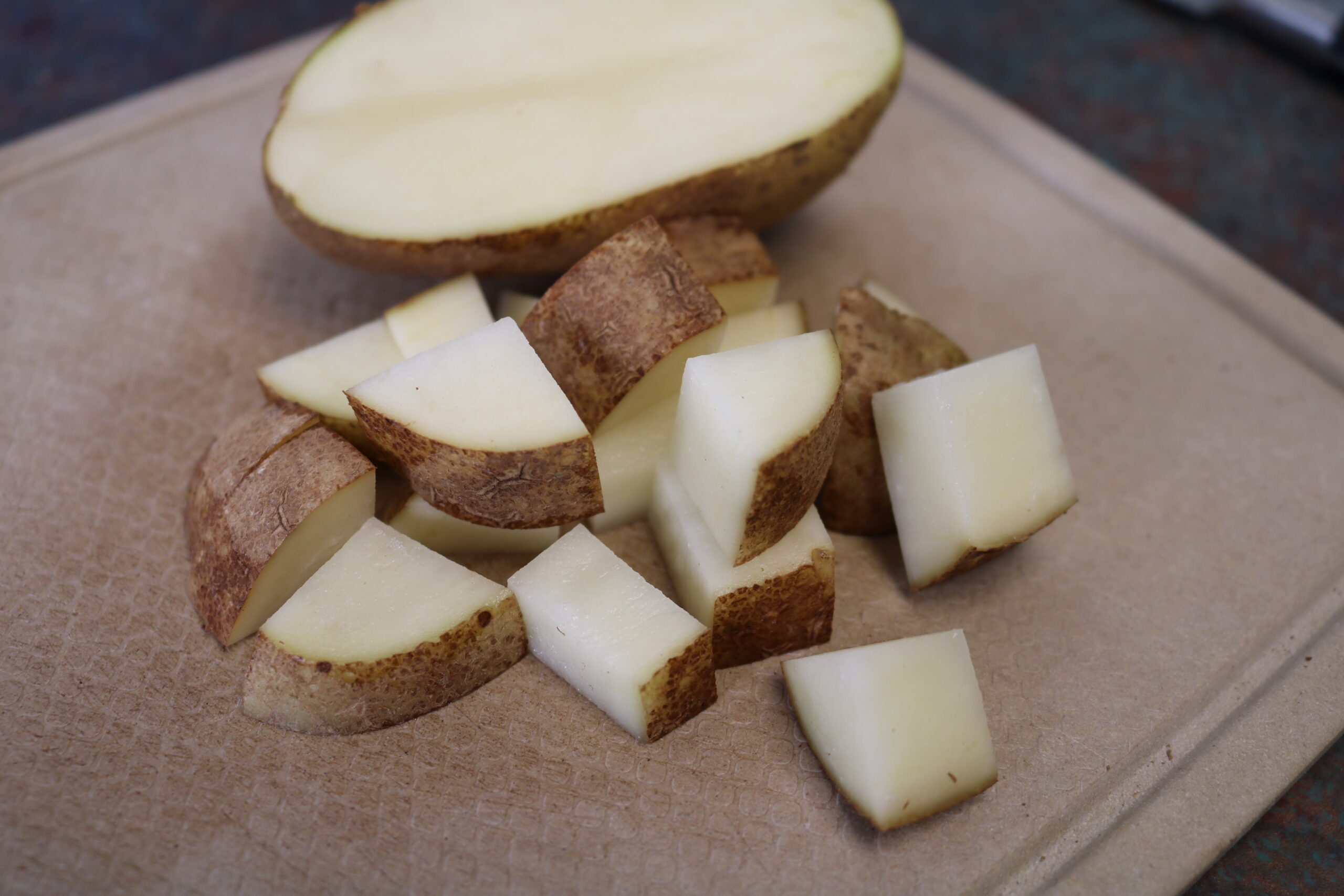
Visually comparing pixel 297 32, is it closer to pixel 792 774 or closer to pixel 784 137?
pixel 784 137

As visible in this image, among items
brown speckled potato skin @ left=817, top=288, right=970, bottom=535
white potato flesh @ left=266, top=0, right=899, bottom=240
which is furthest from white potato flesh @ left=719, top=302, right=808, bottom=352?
white potato flesh @ left=266, top=0, right=899, bottom=240

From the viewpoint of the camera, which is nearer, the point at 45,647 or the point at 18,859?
the point at 18,859

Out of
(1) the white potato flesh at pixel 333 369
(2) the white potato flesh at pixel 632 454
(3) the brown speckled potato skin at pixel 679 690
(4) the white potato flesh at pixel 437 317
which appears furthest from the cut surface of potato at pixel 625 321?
(3) the brown speckled potato skin at pixel 679 690

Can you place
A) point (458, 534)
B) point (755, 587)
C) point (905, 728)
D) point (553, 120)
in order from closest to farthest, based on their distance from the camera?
1. point (905, 728)
2. point (755, 587)
3. point (458, 534)
4. point (553, 120)

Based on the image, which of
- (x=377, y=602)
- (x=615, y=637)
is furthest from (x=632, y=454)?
(x=377, y=602)

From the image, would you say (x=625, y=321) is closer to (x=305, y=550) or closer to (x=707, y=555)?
(x=707, y=555)

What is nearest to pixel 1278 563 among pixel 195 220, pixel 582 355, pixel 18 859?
pixel 582 355

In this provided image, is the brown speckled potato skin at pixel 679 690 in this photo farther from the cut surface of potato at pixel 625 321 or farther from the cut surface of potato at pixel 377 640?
the cut surface of potato at pixel 625 321
